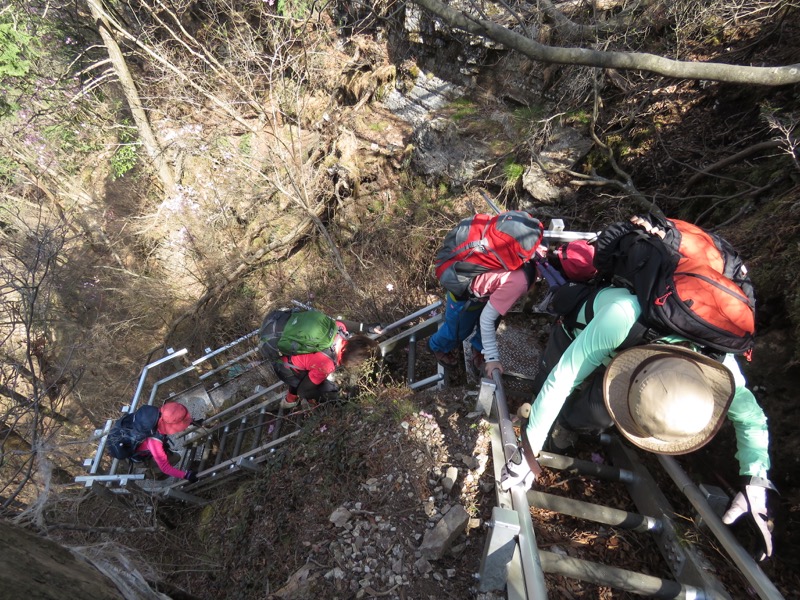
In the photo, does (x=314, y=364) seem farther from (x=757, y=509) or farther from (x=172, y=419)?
(x=757, y=509)

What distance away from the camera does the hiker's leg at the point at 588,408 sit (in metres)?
2.54

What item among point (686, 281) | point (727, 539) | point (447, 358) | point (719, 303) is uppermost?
point (447, 358)

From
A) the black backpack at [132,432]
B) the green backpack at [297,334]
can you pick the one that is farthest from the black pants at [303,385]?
the black backpack at [132,432]

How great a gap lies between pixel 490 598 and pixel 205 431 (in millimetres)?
4702

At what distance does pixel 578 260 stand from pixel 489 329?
2.90ft

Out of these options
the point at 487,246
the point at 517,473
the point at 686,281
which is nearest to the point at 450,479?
the point at 517,473

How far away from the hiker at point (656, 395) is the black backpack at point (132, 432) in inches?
178

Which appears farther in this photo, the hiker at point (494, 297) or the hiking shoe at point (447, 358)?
the hiking shoe at point (447, 358)

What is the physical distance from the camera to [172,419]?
16.6 feet

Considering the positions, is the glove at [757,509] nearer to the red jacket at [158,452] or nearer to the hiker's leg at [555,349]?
the hiker's leg at [555,349]

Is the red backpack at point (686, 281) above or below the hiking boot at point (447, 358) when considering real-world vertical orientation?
below

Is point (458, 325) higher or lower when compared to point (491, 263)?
lower

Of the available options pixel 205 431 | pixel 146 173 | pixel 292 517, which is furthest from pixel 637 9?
pixel 146 173

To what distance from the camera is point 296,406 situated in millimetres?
5238
